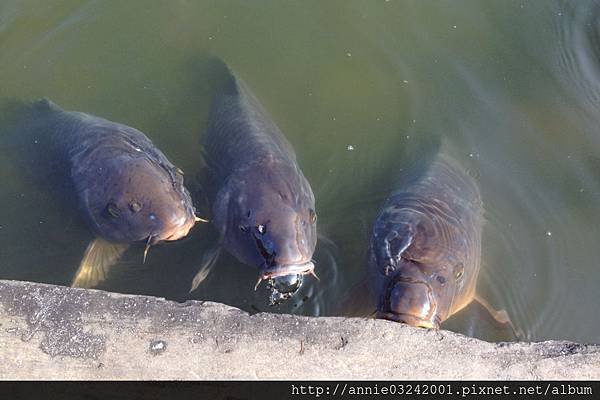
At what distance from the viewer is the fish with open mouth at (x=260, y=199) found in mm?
4125

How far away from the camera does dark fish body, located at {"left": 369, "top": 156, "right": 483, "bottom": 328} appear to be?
380 cm

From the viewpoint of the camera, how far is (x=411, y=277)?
3936 millimetres

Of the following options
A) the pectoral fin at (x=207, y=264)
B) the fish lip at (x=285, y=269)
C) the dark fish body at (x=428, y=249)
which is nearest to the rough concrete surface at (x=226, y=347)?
the dark fish body at (x=428, y=249)

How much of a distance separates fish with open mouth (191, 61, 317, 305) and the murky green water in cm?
35

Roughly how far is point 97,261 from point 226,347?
194 cm

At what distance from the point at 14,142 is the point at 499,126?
4.28 meters

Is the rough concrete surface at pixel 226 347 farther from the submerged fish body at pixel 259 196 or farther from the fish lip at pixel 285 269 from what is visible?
the submerged fish body at pixel 259 196

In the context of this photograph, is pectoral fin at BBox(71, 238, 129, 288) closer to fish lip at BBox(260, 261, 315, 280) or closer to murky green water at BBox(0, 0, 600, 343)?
murky green water at BBox(0, 0, 600, 343)

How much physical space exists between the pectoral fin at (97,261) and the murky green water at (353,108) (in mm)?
98

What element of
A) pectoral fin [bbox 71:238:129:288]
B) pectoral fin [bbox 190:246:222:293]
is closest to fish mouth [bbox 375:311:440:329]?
pectoral fin [bbox 190:246:222:293]

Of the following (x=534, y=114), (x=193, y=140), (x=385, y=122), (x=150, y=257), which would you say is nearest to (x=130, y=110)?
(x=193, y=140)

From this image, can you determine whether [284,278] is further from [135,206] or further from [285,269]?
[135,206]

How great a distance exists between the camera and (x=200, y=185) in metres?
5.34

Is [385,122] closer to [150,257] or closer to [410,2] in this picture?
[410,2]
